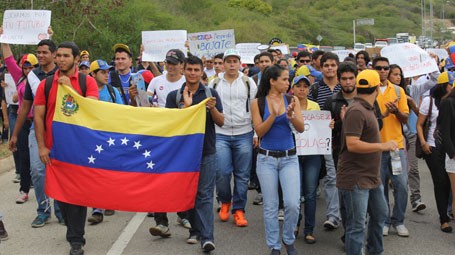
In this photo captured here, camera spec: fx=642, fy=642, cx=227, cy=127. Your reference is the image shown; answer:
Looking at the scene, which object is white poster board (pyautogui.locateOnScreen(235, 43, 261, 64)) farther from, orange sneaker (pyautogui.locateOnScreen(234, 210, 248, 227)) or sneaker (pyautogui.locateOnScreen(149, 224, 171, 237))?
sneaker (pyautogui.locateOnScreen(149, 224, 171, 237))

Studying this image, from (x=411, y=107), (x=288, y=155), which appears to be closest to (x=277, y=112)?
(x=288, y=155)

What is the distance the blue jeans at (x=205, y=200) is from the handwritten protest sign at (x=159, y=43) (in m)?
4.91

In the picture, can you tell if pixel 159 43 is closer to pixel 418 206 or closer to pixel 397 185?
pixel 418 206

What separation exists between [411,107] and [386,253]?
6.18ft

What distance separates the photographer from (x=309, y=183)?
6.80 m

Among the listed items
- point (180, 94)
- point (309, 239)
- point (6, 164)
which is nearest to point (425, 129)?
point (309, 239)

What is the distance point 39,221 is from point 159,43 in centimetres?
460

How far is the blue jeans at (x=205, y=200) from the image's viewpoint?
6398 millimetres

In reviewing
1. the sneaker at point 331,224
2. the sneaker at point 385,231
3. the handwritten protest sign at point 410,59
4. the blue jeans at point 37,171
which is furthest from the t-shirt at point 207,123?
the handwritten protest sign at point 410,59

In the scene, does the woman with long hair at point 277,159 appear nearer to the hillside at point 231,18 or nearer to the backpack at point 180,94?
the backpack at point 180,94

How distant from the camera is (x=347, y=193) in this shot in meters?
5.54

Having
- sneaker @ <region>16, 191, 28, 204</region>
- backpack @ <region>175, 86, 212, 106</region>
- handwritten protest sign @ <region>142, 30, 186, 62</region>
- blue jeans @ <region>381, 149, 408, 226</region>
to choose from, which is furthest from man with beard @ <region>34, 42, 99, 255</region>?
handwritten protest sign @ <region>142, 30, 186, 62</region>

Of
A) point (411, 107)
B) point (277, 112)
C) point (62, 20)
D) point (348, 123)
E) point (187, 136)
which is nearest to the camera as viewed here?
point (348, 123)

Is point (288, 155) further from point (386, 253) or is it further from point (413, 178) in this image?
point (413, 178)
